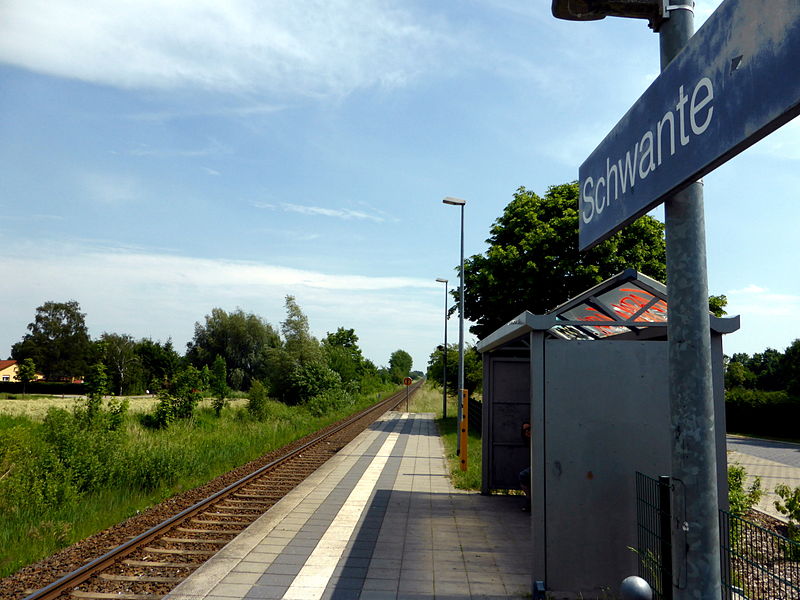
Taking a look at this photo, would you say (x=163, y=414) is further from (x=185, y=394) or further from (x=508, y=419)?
(x=508, y=419)

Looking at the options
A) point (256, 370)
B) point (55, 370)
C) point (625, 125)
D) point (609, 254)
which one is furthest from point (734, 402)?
point (55, 370)

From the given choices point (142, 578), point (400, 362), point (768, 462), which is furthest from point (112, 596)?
point (400, 362)

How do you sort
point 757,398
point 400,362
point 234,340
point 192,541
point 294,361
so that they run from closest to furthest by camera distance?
1. point 192,541
2. point 757,398
3. point 294,361
4. point 234,340
5. point 400,362

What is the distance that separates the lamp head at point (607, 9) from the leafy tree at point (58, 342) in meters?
94.6

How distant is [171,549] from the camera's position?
743 centimetres

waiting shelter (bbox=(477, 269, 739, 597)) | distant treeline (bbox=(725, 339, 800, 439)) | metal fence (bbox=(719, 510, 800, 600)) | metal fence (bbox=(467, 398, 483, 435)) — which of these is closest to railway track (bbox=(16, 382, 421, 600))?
waiting shelter (bbox=(477, 269, 739, 597))

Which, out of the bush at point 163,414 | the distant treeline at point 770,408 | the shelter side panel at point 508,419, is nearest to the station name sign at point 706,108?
the shelter side panel at point 508,419

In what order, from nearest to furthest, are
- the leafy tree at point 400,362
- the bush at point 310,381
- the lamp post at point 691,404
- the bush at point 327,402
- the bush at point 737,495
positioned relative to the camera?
the lamp post at point 691,404, the bush at point 737,495, the bush at point 327,402, the bush at point 310,381, the leafy tree at point 400,362

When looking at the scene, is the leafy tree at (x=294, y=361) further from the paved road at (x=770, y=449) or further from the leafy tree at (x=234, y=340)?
the paved road at (x=770, y=449)

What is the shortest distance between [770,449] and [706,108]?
2663 cm

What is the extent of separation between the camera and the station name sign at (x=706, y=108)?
1908 millimetres

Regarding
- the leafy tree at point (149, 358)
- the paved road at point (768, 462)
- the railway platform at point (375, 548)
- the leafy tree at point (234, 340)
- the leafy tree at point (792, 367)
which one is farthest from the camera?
the leafy tree at point (149, 358)

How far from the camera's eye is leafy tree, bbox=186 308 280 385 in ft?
214

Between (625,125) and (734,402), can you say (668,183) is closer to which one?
(625,125)
